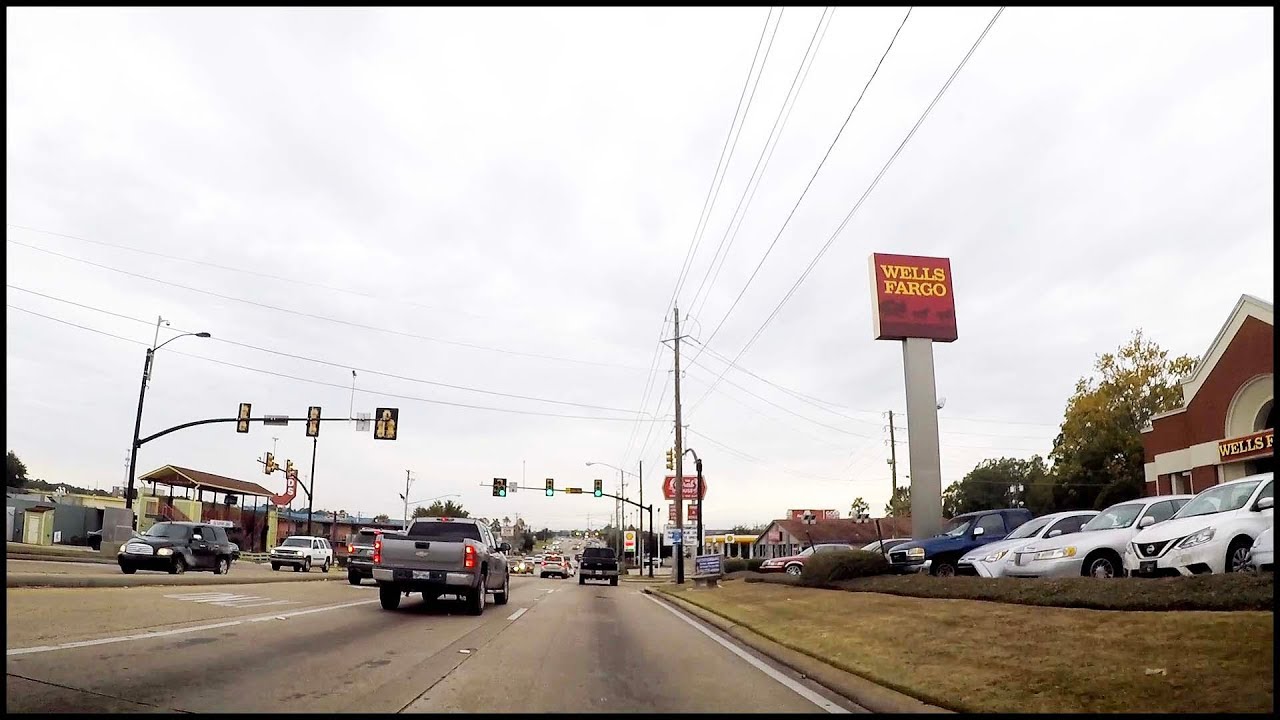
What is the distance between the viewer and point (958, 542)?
22.9m

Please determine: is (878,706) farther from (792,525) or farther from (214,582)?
(792,525)

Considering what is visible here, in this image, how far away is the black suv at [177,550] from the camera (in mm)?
25766

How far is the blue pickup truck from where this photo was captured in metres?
22.8

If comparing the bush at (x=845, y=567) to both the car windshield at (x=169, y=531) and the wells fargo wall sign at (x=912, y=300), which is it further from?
the car windshield at (x=169, y=531)

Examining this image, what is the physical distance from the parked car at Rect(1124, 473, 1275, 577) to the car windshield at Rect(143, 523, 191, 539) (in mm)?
26331

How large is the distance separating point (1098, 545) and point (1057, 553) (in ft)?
2.87

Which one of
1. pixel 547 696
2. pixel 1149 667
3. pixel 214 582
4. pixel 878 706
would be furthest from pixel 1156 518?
pixel 214 582

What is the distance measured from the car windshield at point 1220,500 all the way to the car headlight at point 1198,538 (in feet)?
1.84


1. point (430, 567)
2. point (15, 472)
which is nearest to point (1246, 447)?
point (430, 567)

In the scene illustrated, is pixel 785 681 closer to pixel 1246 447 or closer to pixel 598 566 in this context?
pixel 1246 447

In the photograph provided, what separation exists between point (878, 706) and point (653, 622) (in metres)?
10.3

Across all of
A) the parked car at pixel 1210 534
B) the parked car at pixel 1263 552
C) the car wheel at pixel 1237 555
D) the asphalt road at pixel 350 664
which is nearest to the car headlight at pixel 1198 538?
the parked car at pixel 1210 534

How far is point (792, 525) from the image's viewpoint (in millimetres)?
86938

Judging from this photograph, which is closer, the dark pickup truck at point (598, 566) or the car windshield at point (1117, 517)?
the car windshield at point (1117, 517)
